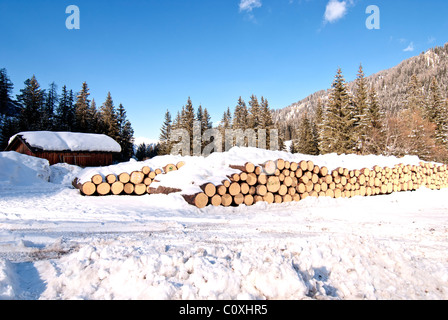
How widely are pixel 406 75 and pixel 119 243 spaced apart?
168276 mm

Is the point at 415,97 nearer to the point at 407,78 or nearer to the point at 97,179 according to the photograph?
the point at 97,179

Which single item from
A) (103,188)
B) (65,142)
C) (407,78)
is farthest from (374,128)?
A: (407,78)

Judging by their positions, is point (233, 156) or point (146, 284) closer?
point (146, 284)

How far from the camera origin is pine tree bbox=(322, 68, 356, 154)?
2791 cm

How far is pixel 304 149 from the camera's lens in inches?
1674

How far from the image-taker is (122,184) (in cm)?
956

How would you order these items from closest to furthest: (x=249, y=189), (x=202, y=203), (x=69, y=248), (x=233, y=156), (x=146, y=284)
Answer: (x=146, y=284) → (x=69, y=248) → (x=202, y=203) → (x=249, y=189) → (x=233, y=156)

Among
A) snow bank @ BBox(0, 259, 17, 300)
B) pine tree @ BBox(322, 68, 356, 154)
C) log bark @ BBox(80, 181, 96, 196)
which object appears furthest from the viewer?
pine tree @ BBox(322, 68, 356, 154)

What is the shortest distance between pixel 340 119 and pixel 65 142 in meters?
31.8

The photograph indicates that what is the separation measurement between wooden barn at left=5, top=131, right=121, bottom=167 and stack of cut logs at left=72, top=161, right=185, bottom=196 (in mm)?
18793

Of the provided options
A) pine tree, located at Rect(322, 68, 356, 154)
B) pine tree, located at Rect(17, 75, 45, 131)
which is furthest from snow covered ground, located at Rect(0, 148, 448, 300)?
pine tree, located at Rect(17, 75, 45, 131)

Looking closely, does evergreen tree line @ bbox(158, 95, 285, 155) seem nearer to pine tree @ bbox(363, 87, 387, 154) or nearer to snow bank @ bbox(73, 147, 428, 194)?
pine tree @ bbox(363, 87, 387, 154)
